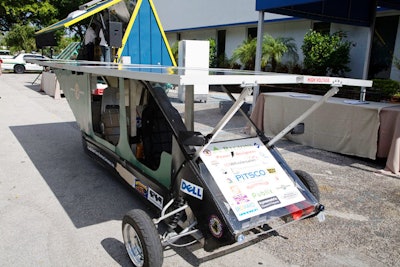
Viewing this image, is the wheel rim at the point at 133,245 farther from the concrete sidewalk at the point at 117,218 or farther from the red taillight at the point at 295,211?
the red taillight at the point at 295,211

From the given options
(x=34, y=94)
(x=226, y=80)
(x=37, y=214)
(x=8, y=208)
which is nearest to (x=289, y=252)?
(x=226, y=80)

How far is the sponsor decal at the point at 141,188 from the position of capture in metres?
3.35

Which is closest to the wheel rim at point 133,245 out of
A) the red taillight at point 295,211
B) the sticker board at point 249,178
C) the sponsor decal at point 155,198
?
the sponsor decal at point 155,198

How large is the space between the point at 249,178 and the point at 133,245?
1095mm

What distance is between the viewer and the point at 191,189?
2678 mm

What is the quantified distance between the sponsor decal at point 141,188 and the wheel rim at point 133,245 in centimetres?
60

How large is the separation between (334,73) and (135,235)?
11.0 meters

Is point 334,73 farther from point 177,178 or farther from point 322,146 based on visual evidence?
point 177,178

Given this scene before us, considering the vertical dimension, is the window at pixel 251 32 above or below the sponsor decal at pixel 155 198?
above

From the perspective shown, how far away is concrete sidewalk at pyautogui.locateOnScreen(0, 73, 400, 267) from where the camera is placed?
2859 mm

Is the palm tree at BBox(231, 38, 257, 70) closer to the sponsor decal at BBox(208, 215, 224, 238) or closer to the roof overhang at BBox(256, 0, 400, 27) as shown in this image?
the roof overhang at BBox(256, 0, 400, 27)

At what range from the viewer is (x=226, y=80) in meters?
2.14

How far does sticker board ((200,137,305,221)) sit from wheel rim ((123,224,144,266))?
797 millimetres

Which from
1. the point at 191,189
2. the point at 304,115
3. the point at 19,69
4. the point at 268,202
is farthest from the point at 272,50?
the point at 19,69
